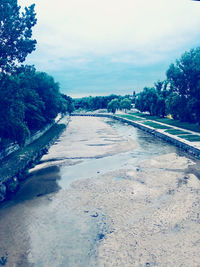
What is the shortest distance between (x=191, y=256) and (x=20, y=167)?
A: 18.2 metres

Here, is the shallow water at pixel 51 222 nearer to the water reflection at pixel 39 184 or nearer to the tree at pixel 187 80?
the water reflection at pixel 39 184

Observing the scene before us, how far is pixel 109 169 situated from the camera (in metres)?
24.1

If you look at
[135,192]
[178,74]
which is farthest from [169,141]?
[135,192]

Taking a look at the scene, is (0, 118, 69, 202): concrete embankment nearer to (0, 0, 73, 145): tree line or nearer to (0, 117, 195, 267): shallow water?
(0, 117, 195, 267): shallow water

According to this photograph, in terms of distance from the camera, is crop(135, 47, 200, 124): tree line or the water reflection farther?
crop(135, 47, 200, 124): tree line

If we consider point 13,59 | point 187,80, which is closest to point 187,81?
point 187,80

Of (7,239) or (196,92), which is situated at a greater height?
(196,92)

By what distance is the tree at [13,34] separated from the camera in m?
20.6

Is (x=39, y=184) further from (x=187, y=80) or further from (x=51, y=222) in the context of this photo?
(x=187, y=80)

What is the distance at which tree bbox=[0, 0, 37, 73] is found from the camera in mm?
20594

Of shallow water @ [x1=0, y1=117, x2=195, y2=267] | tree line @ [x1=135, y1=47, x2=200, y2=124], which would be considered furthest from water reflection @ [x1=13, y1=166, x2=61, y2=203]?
tree line @ [x1=135, y1=47, x2=200, y2=124]

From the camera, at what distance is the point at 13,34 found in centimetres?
2133

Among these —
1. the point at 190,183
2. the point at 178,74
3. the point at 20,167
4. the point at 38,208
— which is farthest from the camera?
the point at 178,74

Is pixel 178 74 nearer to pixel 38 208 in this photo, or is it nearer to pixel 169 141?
pixel 169 141
